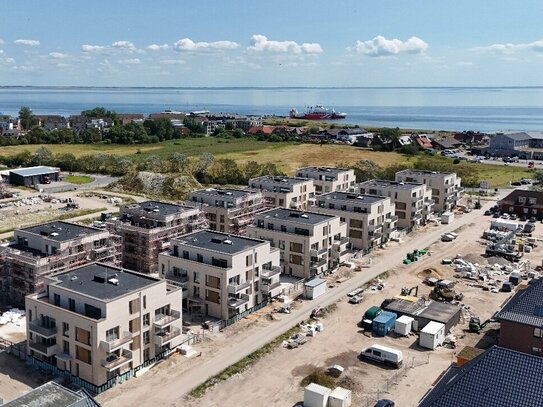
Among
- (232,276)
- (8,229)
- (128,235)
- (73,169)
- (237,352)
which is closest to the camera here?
(237,352)

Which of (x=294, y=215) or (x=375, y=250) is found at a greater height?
(x=294, y=215)

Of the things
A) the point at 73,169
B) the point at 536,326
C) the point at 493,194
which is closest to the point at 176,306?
the point at 536,326

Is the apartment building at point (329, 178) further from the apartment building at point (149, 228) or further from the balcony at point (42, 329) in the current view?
the balcony at point (42, 329)

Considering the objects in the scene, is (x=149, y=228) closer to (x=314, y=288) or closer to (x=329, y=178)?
(x=314, y=288)

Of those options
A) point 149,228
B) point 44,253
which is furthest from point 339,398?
point 149,228

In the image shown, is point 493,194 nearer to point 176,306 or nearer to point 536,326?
point 536,326

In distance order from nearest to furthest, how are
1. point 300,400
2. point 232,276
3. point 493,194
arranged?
point 300,400, point 232,276, point 493,194

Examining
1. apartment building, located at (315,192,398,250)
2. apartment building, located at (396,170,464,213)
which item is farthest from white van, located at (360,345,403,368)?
apartment building, located at (396,170,464,213)
